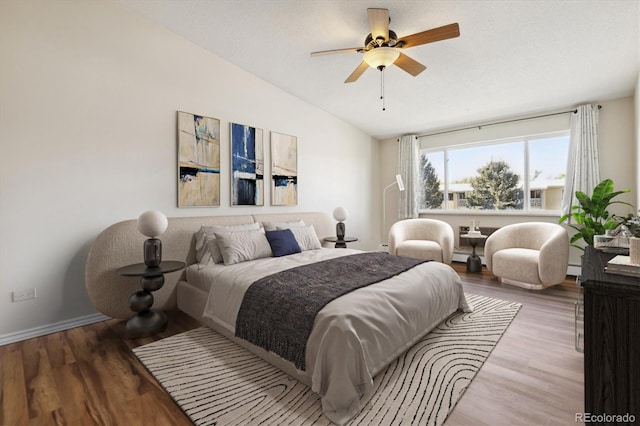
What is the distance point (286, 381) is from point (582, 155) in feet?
15.8

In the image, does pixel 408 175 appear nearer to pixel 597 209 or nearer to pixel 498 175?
pixel 498 175

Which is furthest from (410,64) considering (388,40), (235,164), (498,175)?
(498,175)

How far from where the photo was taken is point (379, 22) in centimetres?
229

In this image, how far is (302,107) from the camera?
14.9 ft

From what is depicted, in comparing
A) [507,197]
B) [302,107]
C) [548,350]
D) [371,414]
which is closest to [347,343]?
[371,414]

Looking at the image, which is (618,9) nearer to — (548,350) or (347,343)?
(548,350)

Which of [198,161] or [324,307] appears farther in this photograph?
[198,161]

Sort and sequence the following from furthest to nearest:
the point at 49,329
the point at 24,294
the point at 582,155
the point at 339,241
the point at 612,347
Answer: the point at 339,241, the point at 582,155, the point at 49,329, the point at 24,294, the point at 612,347

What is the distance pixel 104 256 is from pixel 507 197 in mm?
5613

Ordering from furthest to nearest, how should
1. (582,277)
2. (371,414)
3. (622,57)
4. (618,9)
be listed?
1. (622,57)
2. (618,9)
3. (371,414)
4. (582,277)

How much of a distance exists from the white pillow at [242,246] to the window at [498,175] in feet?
12.3

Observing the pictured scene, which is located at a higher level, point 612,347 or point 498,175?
point 498,175

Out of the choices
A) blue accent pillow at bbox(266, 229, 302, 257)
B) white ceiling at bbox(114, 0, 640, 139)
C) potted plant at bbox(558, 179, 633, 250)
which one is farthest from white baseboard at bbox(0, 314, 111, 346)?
potted plant at bbox(558, 179, 633, 250)

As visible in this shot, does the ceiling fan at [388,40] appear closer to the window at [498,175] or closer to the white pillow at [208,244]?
the white pillow at [208,244]
